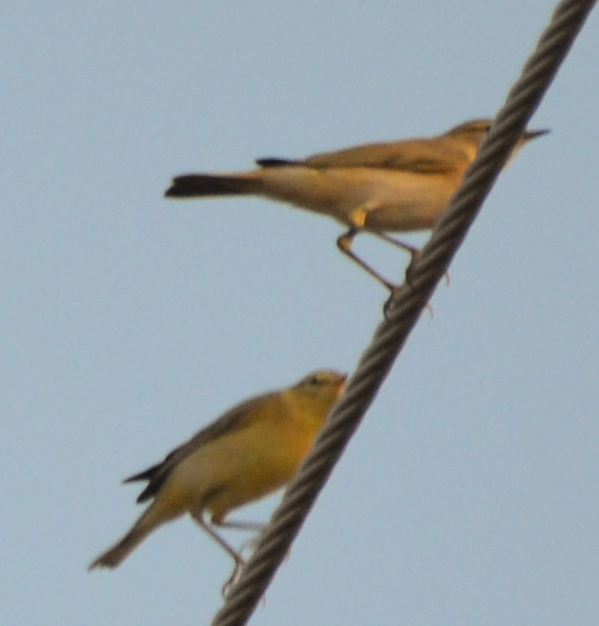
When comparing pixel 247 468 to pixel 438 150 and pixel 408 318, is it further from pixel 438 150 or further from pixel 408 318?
pixel 408 318

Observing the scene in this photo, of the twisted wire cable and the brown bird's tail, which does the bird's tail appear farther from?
the twisted wire cable

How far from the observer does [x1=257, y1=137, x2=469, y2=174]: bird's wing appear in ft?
26.5

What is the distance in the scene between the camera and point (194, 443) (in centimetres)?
916

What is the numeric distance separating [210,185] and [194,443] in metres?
1.86

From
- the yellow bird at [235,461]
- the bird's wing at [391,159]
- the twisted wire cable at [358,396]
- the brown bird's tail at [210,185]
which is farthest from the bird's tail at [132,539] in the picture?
the twisted wire cable at [358,396]

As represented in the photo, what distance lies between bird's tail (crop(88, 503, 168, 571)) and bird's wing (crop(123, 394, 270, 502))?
0.13m

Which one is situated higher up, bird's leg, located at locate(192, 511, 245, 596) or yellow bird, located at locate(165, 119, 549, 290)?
yellow bird, located at locate(165, 119, 549, 290)

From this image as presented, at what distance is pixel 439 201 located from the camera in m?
8.01

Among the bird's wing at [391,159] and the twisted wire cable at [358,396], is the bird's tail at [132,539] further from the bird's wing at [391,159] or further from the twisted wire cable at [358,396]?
the twisted wire cable at [358,396]

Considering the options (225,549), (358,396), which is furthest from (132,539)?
(358,396)

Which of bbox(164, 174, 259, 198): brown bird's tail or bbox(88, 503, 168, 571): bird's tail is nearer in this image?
bbox(164, 174, 259, 198): brown bird's tail

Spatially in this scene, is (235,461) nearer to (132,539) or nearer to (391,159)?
(132,539)

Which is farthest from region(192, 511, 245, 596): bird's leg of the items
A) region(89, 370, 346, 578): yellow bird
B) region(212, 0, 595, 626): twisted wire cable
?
region(212, 0, 595, 626): twisted wire cable

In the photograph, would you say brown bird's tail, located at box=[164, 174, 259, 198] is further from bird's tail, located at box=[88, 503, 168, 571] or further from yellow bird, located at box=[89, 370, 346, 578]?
bird's tail, located at box=[88, 503, 168, 571]
